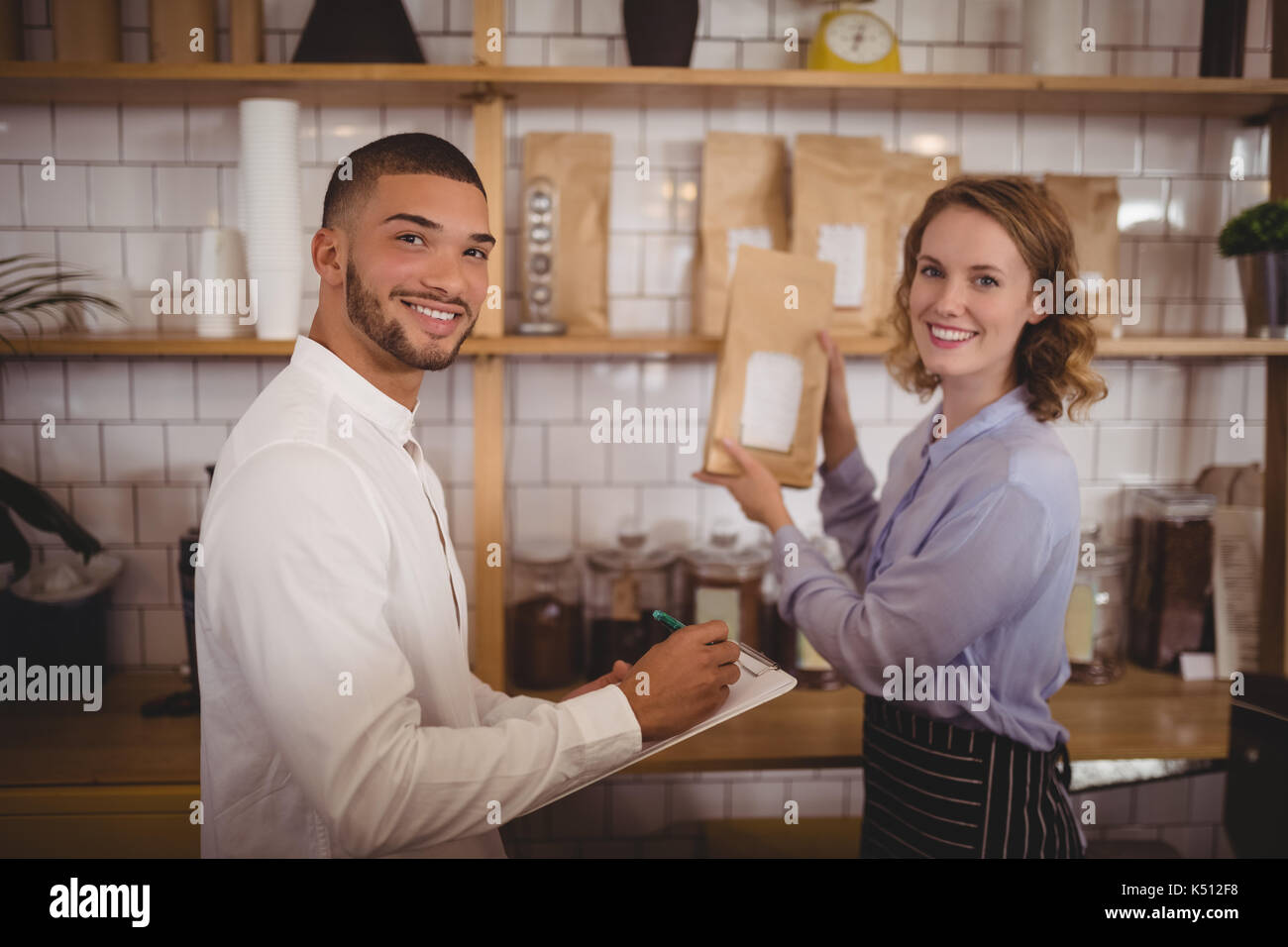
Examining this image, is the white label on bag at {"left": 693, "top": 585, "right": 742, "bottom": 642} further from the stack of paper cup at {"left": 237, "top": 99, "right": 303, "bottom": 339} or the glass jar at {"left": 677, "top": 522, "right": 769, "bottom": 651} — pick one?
the stack of paper cup at {"left": 237, "top": 99, "right": 303, "bottom": 339}

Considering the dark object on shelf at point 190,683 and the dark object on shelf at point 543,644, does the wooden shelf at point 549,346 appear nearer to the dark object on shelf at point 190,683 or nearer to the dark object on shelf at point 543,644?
the dark object on shelf at point 190,683

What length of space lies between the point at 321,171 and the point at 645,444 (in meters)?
0.88

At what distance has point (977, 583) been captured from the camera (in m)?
1.13

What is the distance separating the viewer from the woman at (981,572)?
1.14m

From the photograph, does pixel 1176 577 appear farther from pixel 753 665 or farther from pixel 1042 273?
pixel 753 665

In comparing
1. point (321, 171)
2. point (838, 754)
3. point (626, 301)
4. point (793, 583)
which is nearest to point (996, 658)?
point (793, 583)

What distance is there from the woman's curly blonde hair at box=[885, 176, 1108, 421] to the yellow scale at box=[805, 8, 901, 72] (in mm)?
535

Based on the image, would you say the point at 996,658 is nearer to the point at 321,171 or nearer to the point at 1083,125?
the point at 1083,125

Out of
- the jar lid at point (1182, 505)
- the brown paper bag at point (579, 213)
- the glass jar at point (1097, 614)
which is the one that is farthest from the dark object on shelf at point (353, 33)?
the jar lid at point (1182, 505)

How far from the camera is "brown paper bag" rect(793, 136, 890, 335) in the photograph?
175 cm

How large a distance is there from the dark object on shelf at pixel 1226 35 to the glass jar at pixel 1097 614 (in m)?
0.92

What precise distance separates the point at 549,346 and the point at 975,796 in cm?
100

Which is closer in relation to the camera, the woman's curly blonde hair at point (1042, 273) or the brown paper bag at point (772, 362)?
the woman's curly blonde hair at point (1042, 273)
